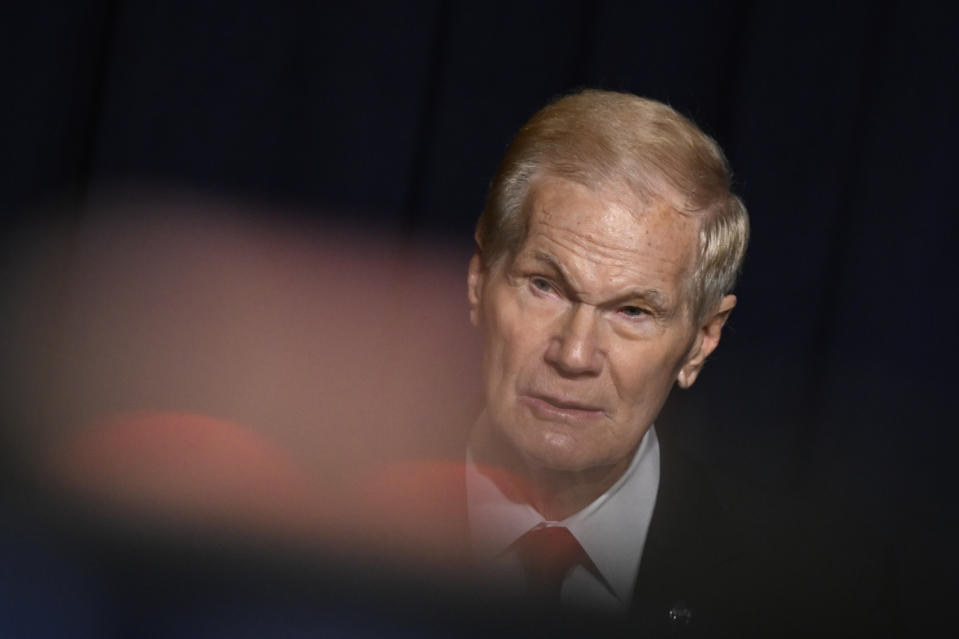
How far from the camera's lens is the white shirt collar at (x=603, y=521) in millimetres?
1465

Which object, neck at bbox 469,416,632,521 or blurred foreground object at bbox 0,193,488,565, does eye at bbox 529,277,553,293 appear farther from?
blurred foreground object at bbox 0,193,488,565

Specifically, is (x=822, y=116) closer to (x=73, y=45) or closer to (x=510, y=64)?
(x=510, y=64)

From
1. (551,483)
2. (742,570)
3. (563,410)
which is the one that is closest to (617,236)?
(563,410)

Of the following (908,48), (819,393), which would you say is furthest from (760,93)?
(819,393)

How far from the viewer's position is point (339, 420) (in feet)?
6.42

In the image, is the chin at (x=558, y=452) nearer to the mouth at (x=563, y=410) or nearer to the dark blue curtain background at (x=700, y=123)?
the mouth at (x=563, y=410)

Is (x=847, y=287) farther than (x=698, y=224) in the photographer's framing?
Yes

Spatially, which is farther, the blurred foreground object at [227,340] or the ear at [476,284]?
the blurred foreground object at [227,340]

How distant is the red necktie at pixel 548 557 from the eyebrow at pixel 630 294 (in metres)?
0.35

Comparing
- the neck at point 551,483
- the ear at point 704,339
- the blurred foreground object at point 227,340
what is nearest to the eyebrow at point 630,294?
the ear at point 704,339

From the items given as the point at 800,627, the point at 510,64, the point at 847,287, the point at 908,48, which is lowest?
the point at 800,627

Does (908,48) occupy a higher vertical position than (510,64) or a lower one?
higher

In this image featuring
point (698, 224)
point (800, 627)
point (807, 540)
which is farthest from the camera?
point (807, 540)

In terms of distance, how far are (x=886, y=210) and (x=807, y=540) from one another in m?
0.66
